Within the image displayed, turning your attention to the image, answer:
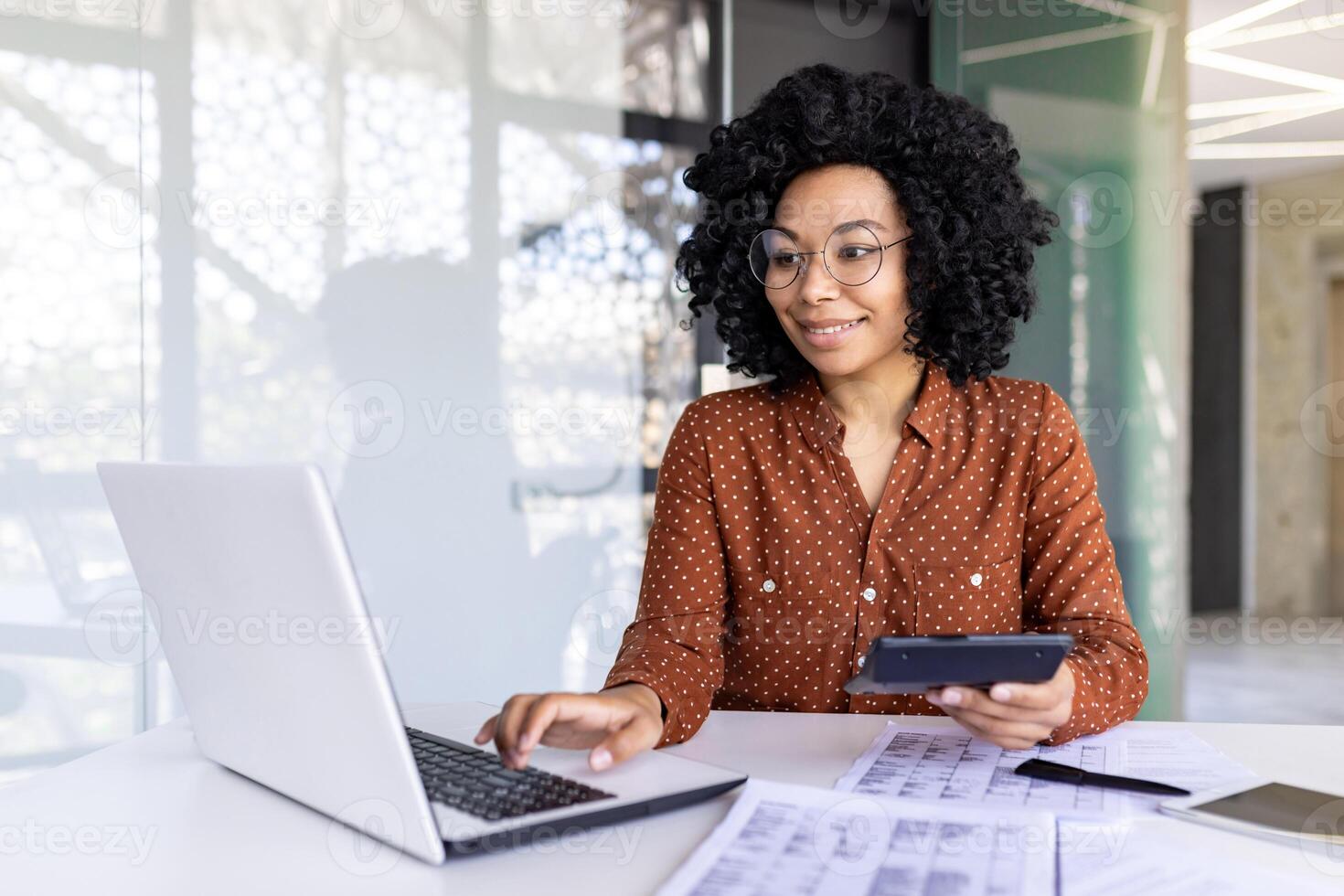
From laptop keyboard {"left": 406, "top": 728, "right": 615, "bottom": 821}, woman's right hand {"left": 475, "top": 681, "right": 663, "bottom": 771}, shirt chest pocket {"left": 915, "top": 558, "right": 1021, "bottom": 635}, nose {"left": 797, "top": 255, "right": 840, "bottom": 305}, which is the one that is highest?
nose {"left": 797, "top": 255, "right": 840, "bottom": 305}

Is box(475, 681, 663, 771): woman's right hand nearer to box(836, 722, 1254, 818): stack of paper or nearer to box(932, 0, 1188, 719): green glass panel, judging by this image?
box(836, 722, 1254, 818): stack of paper

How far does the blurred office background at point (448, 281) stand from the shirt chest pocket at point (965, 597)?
1568mm

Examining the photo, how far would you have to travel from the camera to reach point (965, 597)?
1602 millimetres

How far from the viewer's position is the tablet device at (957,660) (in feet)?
3.16

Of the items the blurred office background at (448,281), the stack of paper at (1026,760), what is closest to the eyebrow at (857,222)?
the stack of paper at (1026,760)

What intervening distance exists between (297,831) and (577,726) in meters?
0.27

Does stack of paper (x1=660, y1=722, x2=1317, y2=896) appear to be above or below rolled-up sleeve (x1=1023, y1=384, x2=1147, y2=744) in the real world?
below

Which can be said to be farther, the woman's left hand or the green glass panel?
the green glass panel

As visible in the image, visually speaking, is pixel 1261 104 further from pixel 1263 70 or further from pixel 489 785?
pixel 489 785

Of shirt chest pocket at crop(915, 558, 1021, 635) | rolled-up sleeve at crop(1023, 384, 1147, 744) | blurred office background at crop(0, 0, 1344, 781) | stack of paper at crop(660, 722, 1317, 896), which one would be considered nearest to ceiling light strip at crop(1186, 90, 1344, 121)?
blurred office background at crop(0, 0, 1344, 781)

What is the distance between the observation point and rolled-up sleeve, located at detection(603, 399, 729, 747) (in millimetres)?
1317

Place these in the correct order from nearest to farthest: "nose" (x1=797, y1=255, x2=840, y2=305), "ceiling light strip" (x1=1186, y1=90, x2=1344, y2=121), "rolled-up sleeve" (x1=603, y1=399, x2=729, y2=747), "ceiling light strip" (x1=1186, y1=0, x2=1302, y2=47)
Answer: "rolled-up sleeve" (x1=603, y1=399, x2=729, y2=747) < "nose" (x1=797, y1=255, x2=840, y2=305) < "ceiling light strip" (x1=1186, y1=0, x2=1302, y2=47) < "ceiling light strip" (x1=1186, y1=90, x2=1344, y2=121)

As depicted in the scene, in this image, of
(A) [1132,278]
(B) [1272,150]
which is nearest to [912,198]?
(A) [1132,278]

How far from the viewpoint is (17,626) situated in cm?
239
